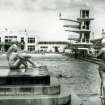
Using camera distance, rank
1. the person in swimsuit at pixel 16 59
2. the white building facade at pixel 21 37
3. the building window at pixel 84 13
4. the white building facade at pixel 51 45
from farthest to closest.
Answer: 1. the white building facade at pixel 51 45
2. the white building facade at pixel 21 37
3. the building window at pixel 84 13
4. the person in swimsuit at pixel 16 59

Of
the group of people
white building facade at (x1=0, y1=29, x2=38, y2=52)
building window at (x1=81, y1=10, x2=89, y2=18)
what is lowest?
the group of people

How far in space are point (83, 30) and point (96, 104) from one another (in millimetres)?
117291

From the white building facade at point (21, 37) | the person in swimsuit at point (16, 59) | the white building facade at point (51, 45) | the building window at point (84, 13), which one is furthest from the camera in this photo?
the white building facade at point (51, 45)

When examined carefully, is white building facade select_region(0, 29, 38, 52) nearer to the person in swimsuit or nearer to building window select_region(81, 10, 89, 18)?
building window select_region(81, 10, 89, 18)

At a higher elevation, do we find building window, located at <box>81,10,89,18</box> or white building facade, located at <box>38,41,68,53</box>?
building window, located at <box>81,10,89,18</box>

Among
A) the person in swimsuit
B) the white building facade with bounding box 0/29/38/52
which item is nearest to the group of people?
the person in swimsuit

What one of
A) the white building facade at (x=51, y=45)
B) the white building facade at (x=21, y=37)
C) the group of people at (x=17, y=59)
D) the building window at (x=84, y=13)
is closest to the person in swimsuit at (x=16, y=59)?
the group of people at (x=17, y=59)

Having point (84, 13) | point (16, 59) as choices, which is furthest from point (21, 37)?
point (16, 59)

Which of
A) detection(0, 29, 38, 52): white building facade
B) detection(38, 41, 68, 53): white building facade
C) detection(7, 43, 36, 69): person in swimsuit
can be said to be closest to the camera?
detection(7, 43, 36, 69): person in swimsuit

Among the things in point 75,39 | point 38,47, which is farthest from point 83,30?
point 38,47

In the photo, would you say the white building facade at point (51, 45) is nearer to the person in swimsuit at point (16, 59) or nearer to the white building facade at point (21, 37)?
the white building facade at point (21, 37)

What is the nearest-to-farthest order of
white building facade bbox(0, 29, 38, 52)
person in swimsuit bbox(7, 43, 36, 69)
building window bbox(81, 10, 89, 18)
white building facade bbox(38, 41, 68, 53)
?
person in swimsuit bbox(7, 43, 36, 69) → building window bbox(81, 10, 89, 18) → white building facade bbox(0, 29, 38, 52) → white building facade bbox(38, 41, 68, 53)

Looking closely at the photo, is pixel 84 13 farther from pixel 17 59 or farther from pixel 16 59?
pixel 17 59

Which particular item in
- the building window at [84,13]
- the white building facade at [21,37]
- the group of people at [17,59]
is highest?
the building window at [84,13]
